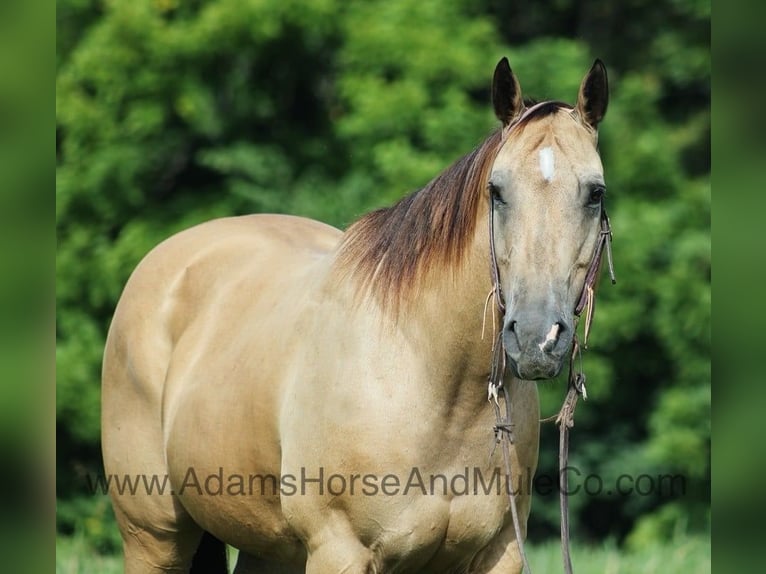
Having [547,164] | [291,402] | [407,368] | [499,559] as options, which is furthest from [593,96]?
[499,559]

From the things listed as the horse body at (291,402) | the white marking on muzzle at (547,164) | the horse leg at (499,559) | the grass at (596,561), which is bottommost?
the grass at (596,561)

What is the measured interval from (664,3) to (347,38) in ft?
13.1

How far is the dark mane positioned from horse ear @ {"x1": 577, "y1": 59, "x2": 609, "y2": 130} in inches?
9.7

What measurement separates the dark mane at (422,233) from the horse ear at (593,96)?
0.81ft

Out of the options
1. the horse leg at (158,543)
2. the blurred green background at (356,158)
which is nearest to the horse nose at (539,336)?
the horse leg at (158,543)

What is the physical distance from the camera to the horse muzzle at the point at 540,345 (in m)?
2.56

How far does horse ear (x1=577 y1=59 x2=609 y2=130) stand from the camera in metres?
2.90

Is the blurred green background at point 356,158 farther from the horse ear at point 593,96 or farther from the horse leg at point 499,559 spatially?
the horse ear at point 593,96

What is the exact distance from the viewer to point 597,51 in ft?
44.1

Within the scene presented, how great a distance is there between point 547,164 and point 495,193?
171mm

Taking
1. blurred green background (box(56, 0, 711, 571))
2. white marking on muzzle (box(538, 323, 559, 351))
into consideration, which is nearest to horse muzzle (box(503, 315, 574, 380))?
white marking on muzzle (box(538, 323, 559, 351))

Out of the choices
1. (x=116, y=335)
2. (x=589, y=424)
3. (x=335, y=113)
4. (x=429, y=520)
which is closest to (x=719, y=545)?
(x=429, y=520)

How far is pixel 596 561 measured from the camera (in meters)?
5.93

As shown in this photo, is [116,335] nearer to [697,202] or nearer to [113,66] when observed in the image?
[113,66]
